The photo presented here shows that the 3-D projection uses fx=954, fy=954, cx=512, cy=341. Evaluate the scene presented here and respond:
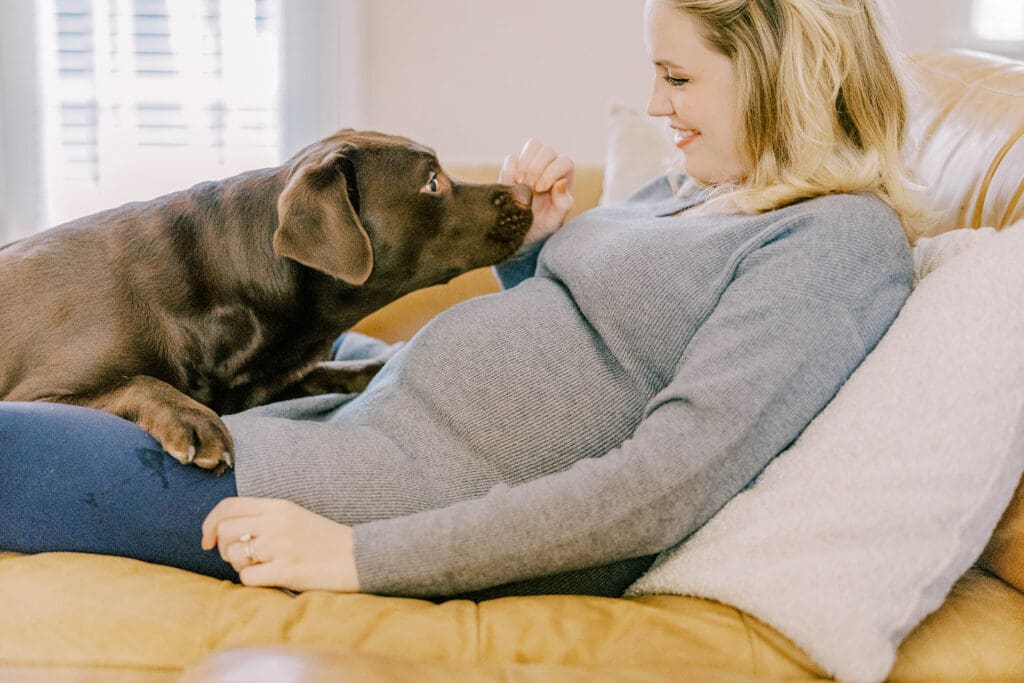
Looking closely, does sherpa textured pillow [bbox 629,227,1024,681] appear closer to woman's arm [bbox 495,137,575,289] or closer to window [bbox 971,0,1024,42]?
woman's arm [bbox 495,137,575,289]

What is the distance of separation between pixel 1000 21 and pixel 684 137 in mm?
2646

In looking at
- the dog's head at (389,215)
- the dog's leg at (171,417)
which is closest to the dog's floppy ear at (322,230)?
the dog's head at (389,215)

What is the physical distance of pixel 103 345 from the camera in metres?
1.46

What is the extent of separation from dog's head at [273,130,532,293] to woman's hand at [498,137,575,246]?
0.17 feet

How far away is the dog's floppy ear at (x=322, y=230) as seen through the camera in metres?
1.48

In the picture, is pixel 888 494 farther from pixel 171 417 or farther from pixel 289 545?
pixel 171 417

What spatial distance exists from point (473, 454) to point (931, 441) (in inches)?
21.7

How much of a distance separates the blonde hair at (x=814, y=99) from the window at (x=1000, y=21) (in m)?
Answer: 2.49

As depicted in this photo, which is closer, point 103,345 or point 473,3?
point 103,345

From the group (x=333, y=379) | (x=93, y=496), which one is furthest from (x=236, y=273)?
(x=93, y=496)

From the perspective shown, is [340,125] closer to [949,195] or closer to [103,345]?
[103,345]

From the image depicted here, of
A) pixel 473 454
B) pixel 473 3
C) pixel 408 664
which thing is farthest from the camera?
pixel 473 3

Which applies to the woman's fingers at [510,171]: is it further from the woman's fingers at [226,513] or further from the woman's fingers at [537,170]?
the woman's fingers at [226,513]

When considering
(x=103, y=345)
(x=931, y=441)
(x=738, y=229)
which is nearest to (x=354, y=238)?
(x=103, y=345)
